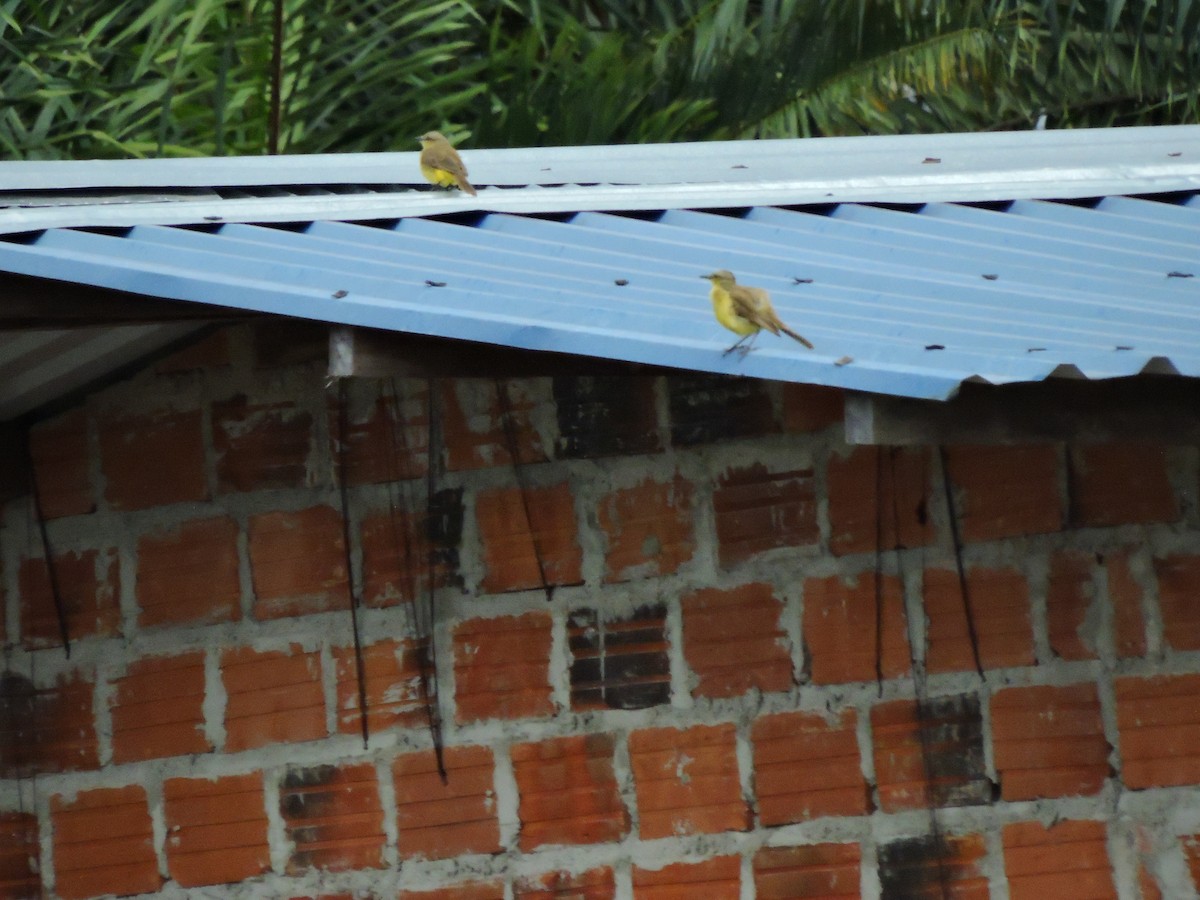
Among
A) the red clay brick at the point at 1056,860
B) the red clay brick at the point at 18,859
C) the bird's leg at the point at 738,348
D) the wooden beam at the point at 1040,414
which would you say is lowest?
the red clay brick at the point at 1056,860

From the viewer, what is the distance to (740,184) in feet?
13.3

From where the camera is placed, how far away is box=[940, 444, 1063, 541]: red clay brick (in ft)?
10.3

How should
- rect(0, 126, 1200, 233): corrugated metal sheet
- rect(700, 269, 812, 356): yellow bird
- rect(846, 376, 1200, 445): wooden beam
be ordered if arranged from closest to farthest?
rect(846, 376, 1200, 445): wooden beam, rect(700, 269, 812, 356): yellow bird, rect(0, 126, 1200, 233): corrugated metal sheet

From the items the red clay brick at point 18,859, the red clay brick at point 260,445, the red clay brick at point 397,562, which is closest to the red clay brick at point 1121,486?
the red clay brick at point 397,562

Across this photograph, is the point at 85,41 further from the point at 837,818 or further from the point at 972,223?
the point at 837,818

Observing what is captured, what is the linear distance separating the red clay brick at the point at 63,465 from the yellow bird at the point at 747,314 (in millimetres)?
1375

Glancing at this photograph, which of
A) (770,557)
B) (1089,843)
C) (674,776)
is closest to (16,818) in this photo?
(674,776)

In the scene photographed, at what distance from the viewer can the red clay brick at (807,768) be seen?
3074 mm

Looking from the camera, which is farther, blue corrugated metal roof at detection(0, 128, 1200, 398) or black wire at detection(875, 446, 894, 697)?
black wire at detection(875, 446, 894, 697)

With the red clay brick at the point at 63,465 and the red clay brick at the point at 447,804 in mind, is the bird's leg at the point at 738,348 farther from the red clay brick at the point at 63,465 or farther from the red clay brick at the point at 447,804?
the red clay brick at the point at 63,465

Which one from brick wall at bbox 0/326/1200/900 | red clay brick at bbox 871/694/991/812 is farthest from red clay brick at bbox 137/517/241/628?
red clay brick at bbox 871/694/991/812

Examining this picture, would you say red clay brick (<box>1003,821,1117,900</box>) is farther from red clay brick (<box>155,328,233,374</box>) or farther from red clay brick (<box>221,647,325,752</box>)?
red clay brick (<box>155,328,233,374</box>)

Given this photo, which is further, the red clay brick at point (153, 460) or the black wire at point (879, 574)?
the red clay brick at point (153, 460)

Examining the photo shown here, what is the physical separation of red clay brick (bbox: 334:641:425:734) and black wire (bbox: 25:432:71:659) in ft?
1.85
